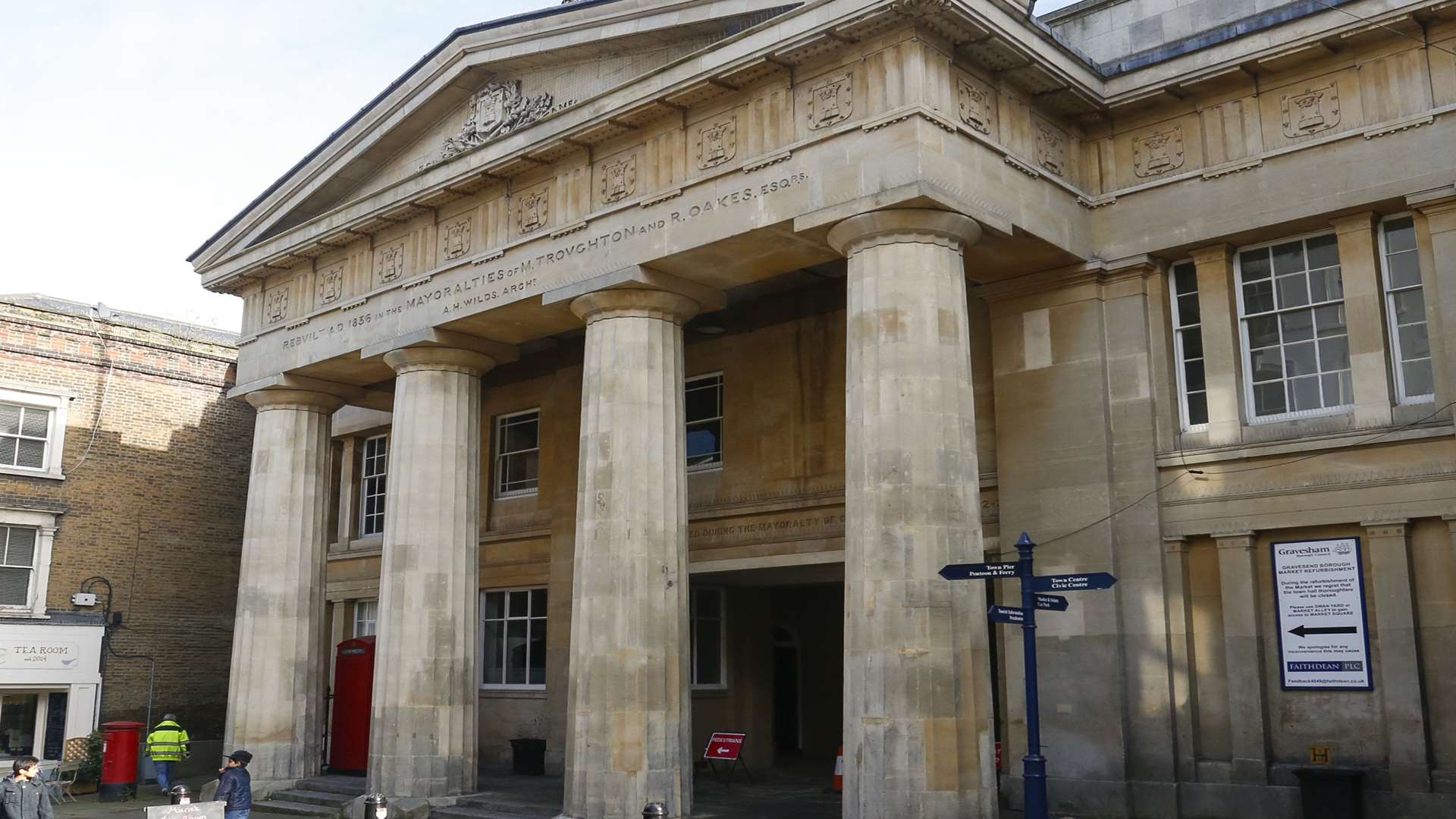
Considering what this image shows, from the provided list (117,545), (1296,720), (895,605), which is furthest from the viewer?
(117,545)

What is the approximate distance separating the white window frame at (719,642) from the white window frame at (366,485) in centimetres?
860

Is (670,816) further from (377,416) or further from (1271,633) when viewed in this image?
(377,416)

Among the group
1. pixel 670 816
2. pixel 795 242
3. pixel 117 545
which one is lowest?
pixel 670 816

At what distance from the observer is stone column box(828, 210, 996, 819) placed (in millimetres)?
13852

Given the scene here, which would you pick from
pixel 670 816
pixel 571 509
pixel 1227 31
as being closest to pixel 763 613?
pixel 571 509

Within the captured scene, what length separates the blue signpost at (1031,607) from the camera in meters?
12.4

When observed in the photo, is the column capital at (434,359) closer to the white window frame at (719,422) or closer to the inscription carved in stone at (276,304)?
the white window frame at (719,422)

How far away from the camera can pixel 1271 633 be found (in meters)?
15.5

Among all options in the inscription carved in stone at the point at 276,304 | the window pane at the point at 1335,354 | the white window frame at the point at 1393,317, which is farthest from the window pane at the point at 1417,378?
the inscription carved in stone at the point at 276,304

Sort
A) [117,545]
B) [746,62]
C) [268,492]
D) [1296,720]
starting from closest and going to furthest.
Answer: [1296,720]
[746,62]
[268,492]
[117,545]

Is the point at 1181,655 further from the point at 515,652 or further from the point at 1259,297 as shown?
the point at 515,652

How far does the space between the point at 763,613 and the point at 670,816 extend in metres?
7.81

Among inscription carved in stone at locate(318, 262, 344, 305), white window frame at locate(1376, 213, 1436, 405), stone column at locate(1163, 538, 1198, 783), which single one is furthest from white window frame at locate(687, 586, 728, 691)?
white window frame at locate(1376, 213, 1436, 405)

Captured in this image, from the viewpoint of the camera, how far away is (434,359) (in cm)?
2083
